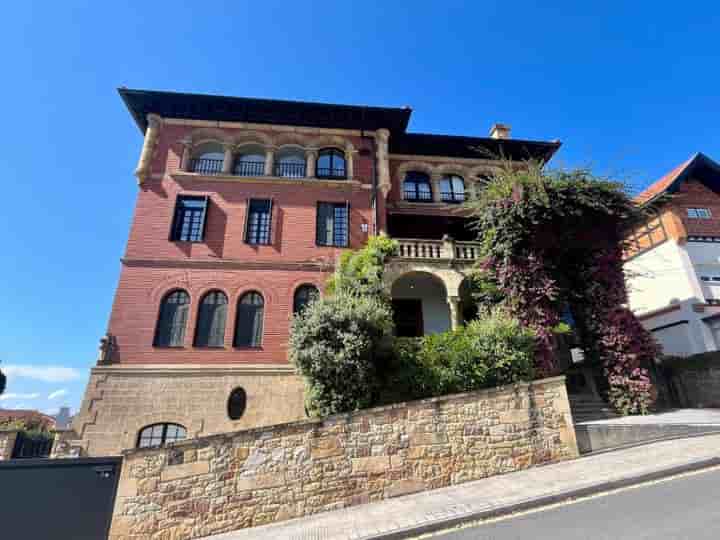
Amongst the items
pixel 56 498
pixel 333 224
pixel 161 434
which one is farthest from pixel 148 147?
pixel 56 498

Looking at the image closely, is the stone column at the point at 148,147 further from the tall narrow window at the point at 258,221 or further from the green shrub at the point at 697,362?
the green shrub at the point at 697,362

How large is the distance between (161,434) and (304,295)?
22.5 feet

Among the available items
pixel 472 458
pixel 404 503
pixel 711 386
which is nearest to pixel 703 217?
pixel 711 386

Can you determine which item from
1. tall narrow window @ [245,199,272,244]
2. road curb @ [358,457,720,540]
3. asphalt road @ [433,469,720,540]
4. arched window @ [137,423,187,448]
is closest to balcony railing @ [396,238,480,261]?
tall narrow window @ [245,199,272,244]

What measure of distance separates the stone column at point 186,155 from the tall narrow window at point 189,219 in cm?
149

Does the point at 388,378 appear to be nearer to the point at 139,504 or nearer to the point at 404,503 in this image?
the point at 404,503

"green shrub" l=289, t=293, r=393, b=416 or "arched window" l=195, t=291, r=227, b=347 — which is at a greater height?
"arched window" l=195, t=291, r=227, b=347

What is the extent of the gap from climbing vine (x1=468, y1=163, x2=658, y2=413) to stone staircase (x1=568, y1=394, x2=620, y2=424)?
1.47 ft

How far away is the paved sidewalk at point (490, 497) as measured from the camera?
19.3ft

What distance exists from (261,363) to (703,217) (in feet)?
82.7

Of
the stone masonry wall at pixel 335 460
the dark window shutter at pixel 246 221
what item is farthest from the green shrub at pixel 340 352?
the dark window shutter at pixel 246 221

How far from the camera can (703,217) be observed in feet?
67.1

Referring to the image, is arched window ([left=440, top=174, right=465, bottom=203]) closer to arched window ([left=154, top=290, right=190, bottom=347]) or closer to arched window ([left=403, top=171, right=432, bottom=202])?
arched window ([left=403, top=171, right=432, bottom=202])

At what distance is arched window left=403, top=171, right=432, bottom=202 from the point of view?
18125 millimetres
